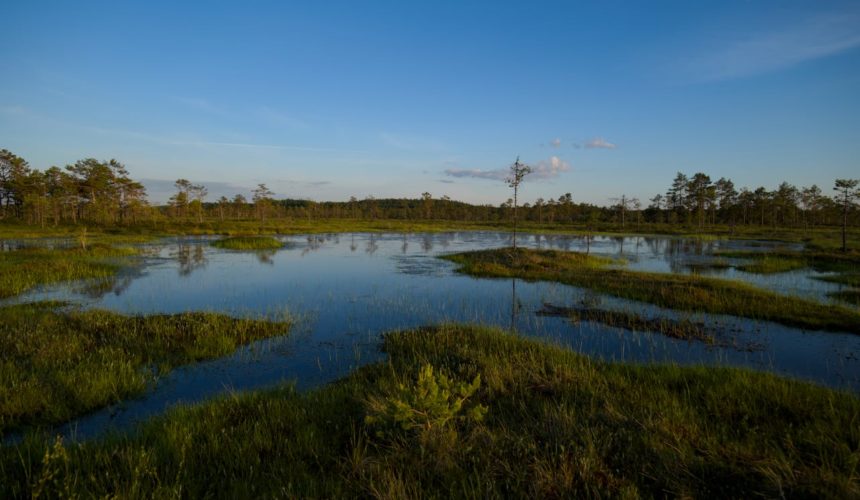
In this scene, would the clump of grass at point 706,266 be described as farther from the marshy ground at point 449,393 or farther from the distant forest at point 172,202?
the distant forest at point 172,202

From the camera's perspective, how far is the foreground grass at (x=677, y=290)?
14.5 meters

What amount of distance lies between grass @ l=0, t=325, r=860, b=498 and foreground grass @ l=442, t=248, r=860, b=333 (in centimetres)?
897

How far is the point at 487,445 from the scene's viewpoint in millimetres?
5227

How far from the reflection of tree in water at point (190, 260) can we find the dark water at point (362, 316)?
0.19 m

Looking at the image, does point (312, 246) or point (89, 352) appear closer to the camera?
point (89, 352)

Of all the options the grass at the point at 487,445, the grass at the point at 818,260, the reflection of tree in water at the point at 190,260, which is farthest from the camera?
the grass at the point at 818,260

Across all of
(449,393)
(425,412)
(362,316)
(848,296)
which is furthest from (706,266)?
(425,412)

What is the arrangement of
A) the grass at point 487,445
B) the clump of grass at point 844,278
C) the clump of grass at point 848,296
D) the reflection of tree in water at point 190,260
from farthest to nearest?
the reflection of tree in water at point 190,260, the clump of grass at point 844,278, the clump of grass at point 848,296, the grass at point 487,445

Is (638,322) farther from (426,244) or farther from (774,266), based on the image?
(426,244)

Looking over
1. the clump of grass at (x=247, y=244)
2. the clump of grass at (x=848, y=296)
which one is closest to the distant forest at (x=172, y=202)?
the clump of grass at (x=247, y=244)

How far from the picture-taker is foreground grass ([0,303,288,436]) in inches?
291

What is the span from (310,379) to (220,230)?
2719 inches

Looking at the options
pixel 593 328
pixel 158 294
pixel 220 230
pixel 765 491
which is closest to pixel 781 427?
pixel 765 491

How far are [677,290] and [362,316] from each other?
1497cm
